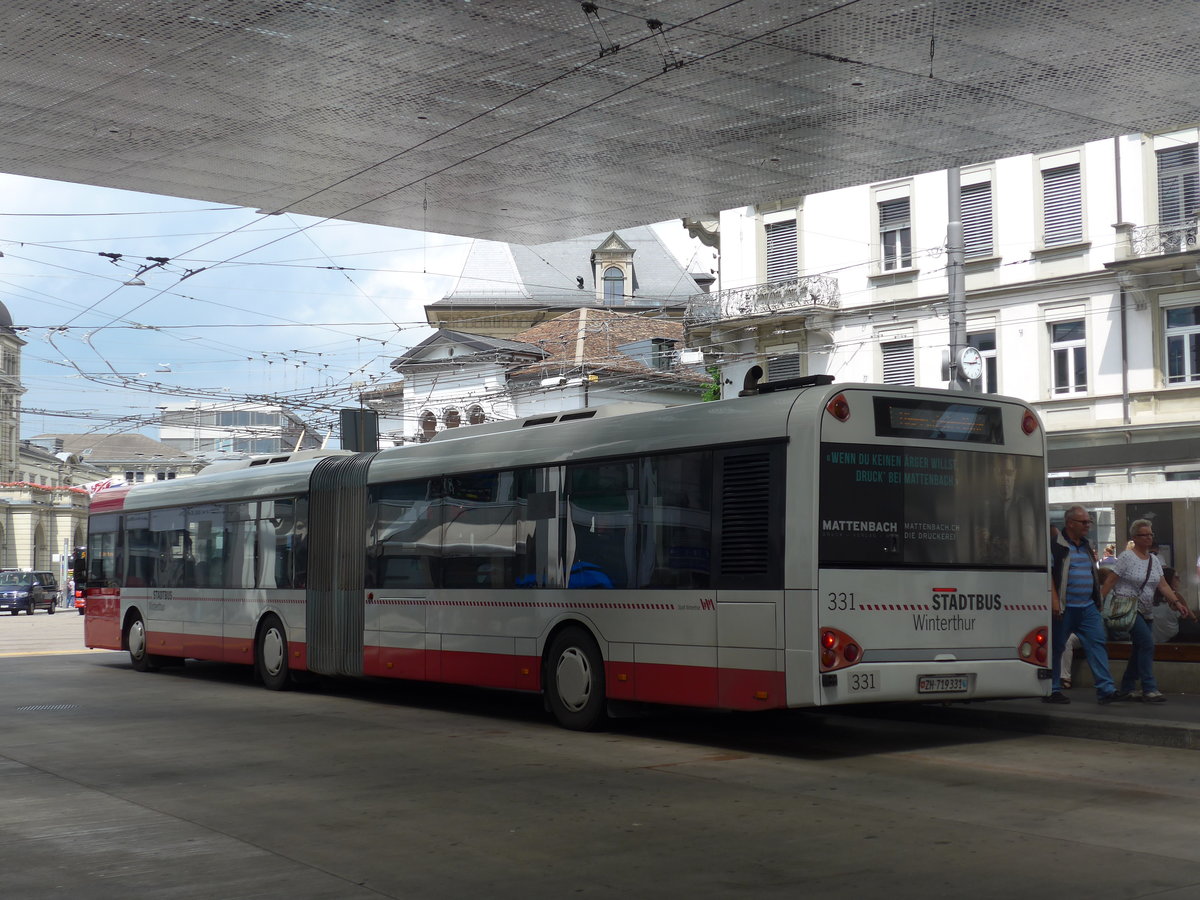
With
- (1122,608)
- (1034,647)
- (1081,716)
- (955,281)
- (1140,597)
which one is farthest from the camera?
(955,281)

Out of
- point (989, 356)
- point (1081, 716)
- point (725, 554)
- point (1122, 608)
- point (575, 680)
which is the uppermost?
point (989, 356)

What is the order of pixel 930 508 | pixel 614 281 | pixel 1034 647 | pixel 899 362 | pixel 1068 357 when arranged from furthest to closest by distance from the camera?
pixel 614 281
pixel 899 362
pixel 1068 357
pixel 1034 647
pixel 930 508

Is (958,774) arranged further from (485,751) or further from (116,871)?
(116,871)

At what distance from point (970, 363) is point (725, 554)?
1183 cm

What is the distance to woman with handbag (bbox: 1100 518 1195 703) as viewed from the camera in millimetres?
12992

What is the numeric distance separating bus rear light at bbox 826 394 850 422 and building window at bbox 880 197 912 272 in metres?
26.6

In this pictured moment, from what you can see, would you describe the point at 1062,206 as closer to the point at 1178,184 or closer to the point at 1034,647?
the point at 1178,184

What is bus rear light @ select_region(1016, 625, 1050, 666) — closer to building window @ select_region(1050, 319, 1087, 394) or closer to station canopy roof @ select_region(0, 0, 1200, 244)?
station canopy roof @ select_region(0, 0, 1200, 244)

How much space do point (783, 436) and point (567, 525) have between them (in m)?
2.96

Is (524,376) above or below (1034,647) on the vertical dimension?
above

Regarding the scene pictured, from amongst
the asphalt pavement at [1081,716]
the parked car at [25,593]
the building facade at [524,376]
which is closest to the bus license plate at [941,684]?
the asphalt pavement at [1081,716]

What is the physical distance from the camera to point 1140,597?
43.0ft

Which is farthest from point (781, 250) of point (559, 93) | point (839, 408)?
point (839, 408)

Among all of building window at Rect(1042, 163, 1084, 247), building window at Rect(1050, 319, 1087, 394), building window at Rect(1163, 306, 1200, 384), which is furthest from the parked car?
A: building window at Rect(1163, 306, 1200, 384)
